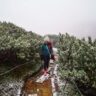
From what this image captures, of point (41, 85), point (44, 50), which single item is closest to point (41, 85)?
point (41, 85)

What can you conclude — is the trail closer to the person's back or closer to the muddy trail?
the muddy trail

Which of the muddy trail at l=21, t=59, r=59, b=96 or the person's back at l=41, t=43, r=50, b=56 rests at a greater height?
the person's back at l=41, t=43, r=50, b=56

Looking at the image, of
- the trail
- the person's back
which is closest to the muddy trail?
the trail

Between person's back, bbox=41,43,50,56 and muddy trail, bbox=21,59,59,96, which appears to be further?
person's back, bbox=41,43,50,56

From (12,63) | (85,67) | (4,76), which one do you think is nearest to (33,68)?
(12,63)

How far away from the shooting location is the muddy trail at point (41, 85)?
11.2 m

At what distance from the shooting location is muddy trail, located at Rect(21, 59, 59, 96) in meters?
11.2

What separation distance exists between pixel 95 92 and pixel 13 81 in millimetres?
4403

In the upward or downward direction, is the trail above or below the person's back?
below

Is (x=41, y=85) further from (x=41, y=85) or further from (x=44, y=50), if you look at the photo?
(x=44, y=50)

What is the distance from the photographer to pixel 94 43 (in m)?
11.4

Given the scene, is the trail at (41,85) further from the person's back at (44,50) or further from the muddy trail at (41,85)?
the person's back at (44,50)

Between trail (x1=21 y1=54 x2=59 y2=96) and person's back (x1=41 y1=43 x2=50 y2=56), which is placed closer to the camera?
trail (x1=21 y1=54 x2=59 y2=96)

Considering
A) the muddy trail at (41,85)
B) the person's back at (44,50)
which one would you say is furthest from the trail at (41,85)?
the person's back at (44,50)
